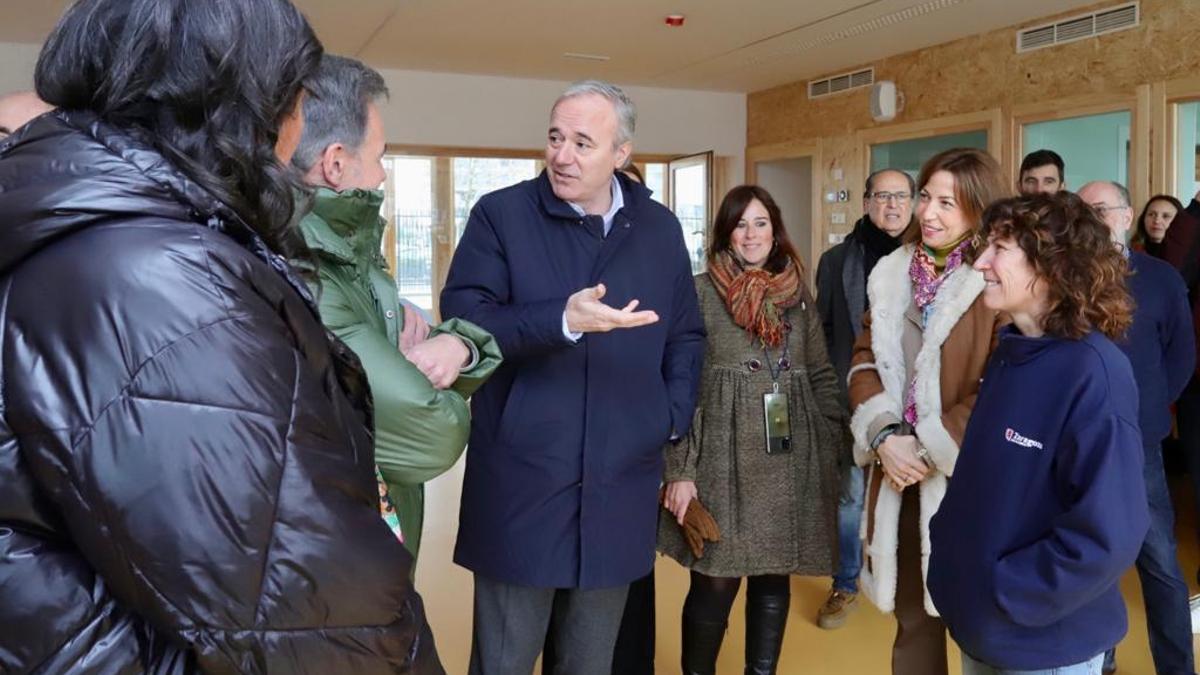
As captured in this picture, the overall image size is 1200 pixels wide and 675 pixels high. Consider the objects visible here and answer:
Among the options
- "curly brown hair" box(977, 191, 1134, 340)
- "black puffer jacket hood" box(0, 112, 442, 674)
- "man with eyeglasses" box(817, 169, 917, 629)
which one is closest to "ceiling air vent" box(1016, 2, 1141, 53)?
"man with eyeglasses" box(817, 169, 917, 629)

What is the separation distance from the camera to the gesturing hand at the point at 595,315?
183cm

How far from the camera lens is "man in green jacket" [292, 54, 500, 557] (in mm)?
1329

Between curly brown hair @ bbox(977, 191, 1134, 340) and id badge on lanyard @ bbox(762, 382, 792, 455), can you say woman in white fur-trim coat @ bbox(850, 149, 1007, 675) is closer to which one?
id badge on lanyard @ bbox(762, 382, 792, 455)

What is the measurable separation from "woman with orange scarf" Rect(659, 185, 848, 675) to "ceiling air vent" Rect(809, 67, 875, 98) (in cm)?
545

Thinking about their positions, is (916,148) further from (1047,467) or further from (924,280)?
(1047,467)

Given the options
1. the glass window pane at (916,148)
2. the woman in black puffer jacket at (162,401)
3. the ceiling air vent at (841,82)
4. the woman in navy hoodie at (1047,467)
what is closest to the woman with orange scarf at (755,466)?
the woman in navy hoodie at (1047,467)

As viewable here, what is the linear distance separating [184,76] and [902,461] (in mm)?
1864

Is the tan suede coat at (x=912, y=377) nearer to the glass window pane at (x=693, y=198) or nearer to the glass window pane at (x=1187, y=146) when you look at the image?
the glass window pane at (x=1187, y=146)

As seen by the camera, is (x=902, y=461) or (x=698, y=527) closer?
(x=902, y=461)

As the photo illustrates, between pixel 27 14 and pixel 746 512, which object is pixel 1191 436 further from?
pixel 27 14

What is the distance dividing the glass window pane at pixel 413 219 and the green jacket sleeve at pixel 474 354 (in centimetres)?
907

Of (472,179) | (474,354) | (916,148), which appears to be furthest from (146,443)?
(472,179)

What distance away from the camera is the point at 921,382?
2289 mm

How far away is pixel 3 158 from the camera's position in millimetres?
795
